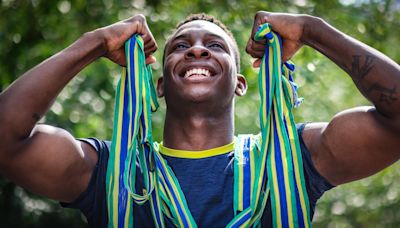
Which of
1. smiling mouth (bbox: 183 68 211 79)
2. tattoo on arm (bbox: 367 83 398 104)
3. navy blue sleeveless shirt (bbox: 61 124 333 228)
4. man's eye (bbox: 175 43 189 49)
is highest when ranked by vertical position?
man's eye (bbox: 175 43 189 49)

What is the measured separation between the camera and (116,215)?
3.79 m

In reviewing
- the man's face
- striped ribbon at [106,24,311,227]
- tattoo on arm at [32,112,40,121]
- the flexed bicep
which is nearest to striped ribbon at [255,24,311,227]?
striped ribbon at [106,24,311,227]

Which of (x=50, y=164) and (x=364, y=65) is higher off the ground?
(x=364, y=65)

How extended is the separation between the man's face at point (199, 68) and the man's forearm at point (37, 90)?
490mm

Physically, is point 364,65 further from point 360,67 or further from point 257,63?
point 257,63

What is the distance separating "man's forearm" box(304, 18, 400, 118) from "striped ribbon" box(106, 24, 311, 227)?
0.66 ft

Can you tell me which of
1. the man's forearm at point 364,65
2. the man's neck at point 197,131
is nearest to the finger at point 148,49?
the man's neck at point 197,131

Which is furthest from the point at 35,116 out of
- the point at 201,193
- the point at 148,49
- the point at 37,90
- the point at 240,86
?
the point at 240,86

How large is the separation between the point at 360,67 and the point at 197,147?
95cm

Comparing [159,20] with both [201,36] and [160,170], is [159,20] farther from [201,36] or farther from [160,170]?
[160,170]

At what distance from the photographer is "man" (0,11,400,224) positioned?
12.2 ft

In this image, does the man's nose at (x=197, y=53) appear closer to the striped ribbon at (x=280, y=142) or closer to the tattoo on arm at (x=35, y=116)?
the striped ribbon at (x=280, y=142)

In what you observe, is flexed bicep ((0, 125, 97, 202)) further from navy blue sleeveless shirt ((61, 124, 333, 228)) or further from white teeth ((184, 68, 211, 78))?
white teeth ((184, 68, 211, 78))

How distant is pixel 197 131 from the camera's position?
13.9 feet
